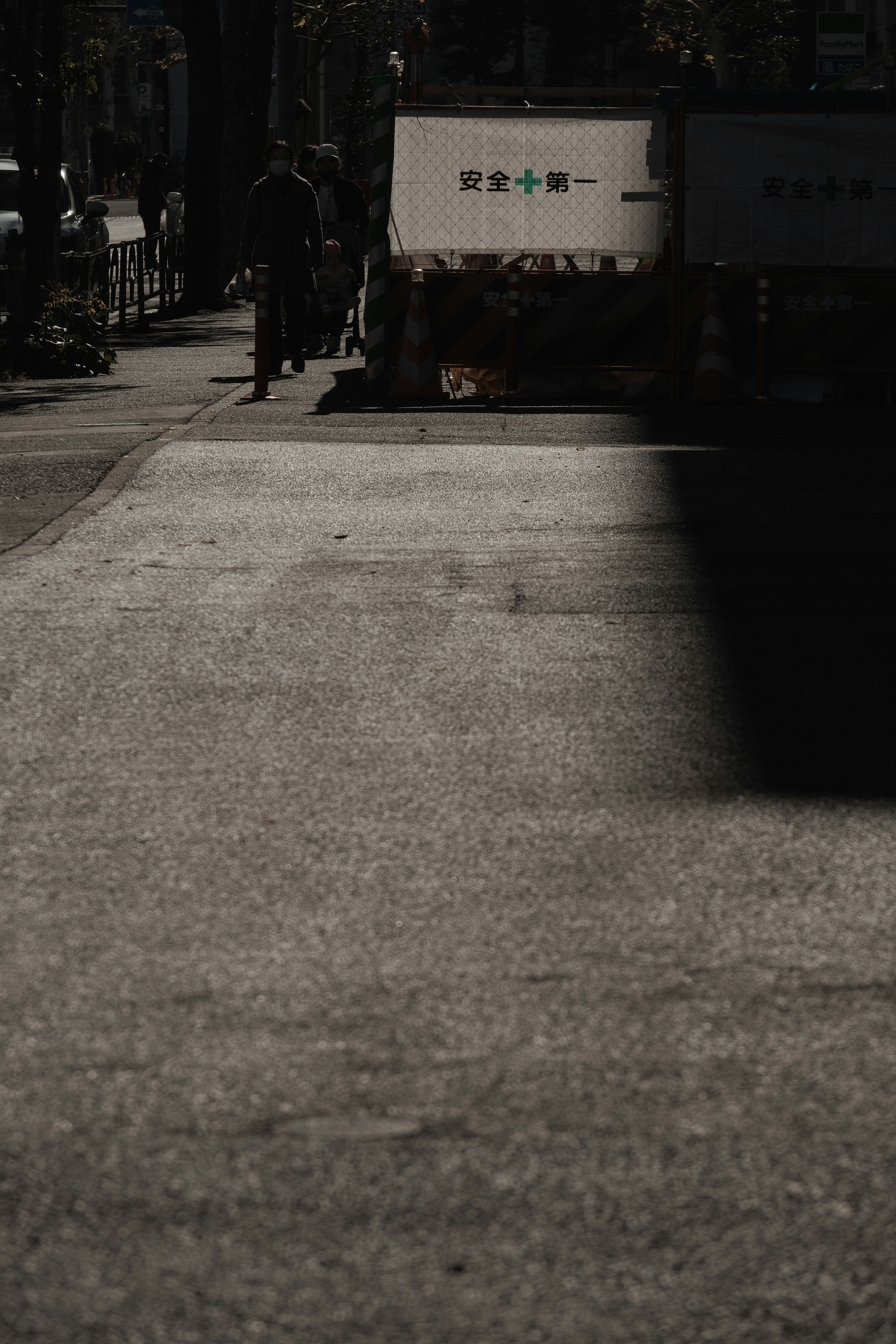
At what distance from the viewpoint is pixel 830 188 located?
50.1 ft

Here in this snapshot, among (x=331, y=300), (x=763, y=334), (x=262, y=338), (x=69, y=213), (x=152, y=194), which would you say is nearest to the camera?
(x=262, y=338)

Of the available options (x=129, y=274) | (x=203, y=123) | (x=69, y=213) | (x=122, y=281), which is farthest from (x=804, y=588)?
(x=203, y=123)

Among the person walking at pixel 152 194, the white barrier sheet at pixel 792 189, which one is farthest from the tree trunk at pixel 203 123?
the white barrier sheet at pixel 792 189

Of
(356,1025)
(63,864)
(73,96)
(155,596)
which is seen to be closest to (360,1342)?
(356,1025)

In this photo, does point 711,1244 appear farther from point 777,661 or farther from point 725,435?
point 725,435

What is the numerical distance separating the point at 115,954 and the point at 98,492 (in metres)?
6.92

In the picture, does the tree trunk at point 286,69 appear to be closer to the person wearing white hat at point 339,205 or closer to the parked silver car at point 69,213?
the parked silver car at point 69,213

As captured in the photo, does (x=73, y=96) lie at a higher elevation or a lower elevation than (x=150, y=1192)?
higher

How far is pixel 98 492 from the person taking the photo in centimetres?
1041

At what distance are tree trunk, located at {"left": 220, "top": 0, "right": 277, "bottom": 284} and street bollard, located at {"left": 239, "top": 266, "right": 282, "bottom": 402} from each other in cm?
1464

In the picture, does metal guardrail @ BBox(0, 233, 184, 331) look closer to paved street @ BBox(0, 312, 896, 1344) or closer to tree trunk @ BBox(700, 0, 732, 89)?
paved street @ BBox(0, 312, 896, 1344)

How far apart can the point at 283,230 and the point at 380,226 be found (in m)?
1.10

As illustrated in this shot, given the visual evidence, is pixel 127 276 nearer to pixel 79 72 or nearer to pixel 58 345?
pixel 79 72

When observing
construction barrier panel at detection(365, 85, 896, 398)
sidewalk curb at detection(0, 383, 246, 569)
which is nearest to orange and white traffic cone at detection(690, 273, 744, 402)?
construction barrier panel at detection(365, 85, 896, 398)
